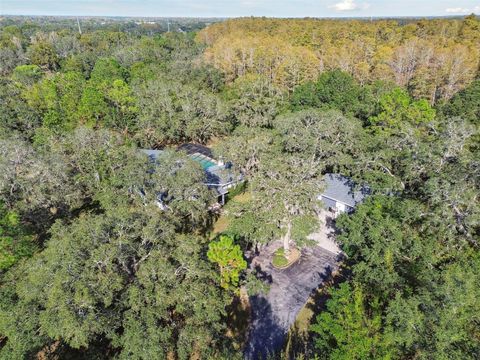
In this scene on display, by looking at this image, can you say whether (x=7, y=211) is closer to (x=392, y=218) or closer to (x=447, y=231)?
(x=392, y=218)

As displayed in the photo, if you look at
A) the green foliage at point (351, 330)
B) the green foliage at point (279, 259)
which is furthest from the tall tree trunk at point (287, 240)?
the green foliage at point (351, 330)

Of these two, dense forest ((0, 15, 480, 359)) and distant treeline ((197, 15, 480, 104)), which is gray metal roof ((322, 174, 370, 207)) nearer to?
dense forest ((0, 15, 480, 359))

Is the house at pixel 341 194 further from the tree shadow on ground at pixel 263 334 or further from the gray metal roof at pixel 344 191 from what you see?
the tree shadow on ground at pixel 263 334

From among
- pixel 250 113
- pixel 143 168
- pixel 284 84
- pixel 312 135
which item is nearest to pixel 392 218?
pixel 312 135

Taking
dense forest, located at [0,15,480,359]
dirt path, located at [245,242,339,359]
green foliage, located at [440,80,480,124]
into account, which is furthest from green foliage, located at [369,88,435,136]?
dirt path, located at [245,242,339,359]

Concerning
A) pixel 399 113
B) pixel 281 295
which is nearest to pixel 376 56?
pixel 399 113

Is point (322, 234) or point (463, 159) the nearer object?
point (463, 159)

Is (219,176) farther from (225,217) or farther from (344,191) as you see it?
(344,191)
